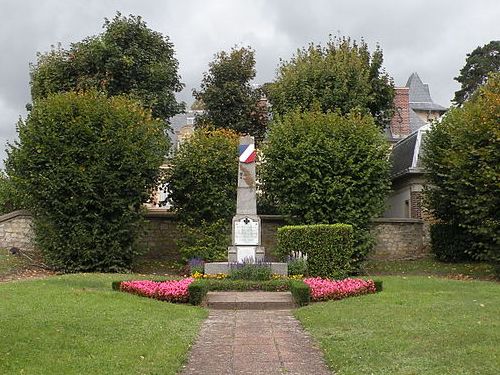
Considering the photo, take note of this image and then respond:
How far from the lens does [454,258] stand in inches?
922

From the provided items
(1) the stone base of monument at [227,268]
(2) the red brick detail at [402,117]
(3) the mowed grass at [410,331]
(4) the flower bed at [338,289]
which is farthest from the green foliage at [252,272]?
(2) the red brick detail at [402,117]

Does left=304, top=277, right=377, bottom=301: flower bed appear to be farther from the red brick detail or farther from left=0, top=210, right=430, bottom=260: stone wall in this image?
the red brick detail

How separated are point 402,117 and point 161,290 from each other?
29.5 m

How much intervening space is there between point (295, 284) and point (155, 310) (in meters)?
3.49

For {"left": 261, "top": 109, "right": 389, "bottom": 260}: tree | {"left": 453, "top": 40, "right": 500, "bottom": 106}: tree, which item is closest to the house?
{"left": 261, "top": 109, "right": 389, "bottom": 260}: tree

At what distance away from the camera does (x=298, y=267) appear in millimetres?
17391

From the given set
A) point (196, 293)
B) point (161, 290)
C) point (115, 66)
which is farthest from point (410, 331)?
point (115, 66)

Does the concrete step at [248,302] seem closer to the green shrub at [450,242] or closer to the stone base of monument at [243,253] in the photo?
the stone base of monument at [243,253]

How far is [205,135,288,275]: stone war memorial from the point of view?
17.7 meters

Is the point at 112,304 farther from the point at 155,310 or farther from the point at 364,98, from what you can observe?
the point at 364,98

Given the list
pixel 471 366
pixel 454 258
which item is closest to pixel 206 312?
pixel 471 366

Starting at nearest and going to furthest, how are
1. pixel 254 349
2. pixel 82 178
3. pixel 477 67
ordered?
pixel 254 349, pixel 82 178, pixel 477 67

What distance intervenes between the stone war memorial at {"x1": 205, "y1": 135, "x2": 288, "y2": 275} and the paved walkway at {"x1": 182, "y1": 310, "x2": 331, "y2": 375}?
20.3 feet

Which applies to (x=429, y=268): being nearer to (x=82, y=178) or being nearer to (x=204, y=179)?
(x=204, y=179)
